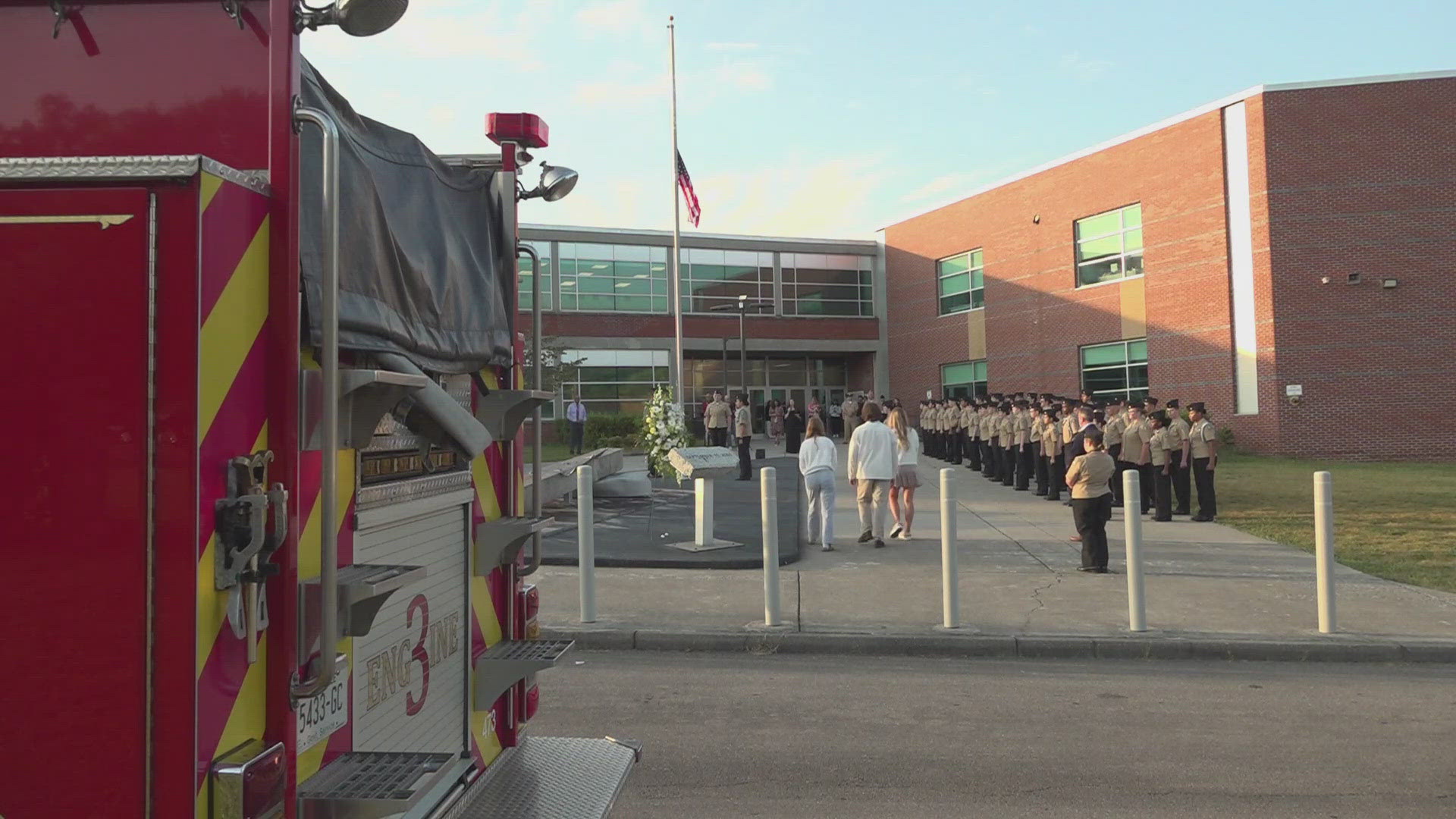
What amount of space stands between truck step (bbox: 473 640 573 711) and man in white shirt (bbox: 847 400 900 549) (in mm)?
8766

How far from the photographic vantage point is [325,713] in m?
2.36

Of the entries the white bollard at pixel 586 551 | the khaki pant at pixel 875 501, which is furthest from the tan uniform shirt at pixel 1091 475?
the white bollard at pixel 586 551

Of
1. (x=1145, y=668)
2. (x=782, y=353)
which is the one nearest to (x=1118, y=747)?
(x=1145, y=668)

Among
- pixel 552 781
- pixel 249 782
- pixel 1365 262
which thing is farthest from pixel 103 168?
pixel 1365 262

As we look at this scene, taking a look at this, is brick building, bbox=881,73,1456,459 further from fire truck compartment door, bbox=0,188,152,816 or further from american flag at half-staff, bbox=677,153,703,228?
fire truck compartment door, bbox=0,188,152,816

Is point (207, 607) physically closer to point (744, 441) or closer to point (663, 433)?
point (663, 433)

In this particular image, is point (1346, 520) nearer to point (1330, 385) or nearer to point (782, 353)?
point (1330, 385)

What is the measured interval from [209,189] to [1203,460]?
15.3m

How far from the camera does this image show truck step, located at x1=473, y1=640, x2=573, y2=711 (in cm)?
337

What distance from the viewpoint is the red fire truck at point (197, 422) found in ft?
6.02

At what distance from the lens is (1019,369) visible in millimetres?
37844

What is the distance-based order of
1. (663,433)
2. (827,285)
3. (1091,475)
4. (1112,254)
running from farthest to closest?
(827,285) < (1112,254) < (663,433) < (1091,475)

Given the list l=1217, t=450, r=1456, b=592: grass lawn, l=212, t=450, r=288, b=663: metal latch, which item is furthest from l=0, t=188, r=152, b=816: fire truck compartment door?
l=1217, t=450, r=1456, b=592: grass lawn

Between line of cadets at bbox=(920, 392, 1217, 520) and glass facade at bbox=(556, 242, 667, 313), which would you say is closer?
line of cadets at bbox=(920, 392, 1217, 520)
